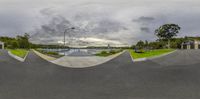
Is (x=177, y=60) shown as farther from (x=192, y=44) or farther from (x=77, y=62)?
(x=192, y=44)

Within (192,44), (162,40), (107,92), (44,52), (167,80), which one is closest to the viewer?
(107,92)

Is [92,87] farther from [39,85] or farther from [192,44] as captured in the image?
[192,44]

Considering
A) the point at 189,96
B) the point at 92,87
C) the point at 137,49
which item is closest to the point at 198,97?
the point at 189,96

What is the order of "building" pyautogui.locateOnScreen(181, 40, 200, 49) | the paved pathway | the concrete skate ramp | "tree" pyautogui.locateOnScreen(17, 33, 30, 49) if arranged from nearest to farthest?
the paved pathway
the concrete skate ramp
"tree" pyautogui.locateOnScreen(17, 33, 30, 49)
"building" pyautogui.locateOnScreen(181, 40, 200, 49)

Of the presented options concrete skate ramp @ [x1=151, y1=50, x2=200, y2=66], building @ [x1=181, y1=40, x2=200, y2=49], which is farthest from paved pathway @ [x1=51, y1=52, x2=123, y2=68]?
building @ [x1=181, y1=40, x2=200, y2=49]

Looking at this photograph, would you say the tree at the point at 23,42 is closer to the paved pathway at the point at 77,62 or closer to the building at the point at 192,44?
the paved pathway at the point at 77,62

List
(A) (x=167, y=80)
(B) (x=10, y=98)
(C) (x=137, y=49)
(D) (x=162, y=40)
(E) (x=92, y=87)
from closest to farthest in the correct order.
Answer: (B) (x=10, y=98) → (E) (x=92, y=87) → (A) (x=167, y=80) → (C) (x=137, y=49) → (D) (x=162, y=40)

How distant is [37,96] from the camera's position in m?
11.8

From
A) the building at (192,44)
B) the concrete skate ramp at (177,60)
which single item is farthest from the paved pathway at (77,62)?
the building at (192,44)

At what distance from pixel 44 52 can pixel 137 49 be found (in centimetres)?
2177

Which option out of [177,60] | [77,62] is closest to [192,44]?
[177,60]

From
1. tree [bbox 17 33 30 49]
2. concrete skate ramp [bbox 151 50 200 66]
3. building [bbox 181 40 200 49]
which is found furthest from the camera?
building [bbox 181 40 200 49]

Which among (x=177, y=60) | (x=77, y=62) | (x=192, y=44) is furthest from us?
(x=192, y=44)

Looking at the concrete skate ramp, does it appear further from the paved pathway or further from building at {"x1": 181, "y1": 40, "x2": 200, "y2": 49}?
building at {"x1": 181, "y1": 40, "x2": 200, "y2": 49}
